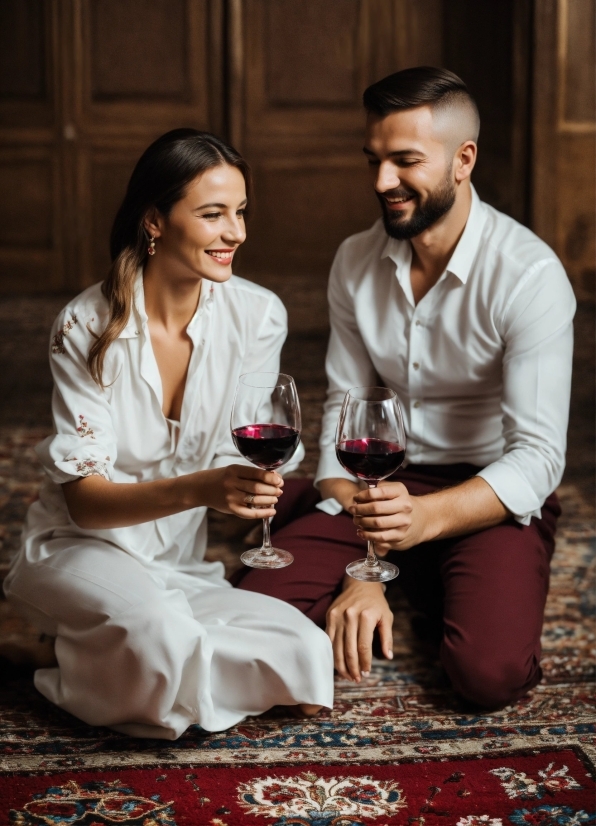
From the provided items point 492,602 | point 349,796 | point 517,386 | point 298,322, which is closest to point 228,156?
point 517,386

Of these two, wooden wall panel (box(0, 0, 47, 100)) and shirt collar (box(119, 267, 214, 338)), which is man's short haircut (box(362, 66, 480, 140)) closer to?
shirt collar (box(119, 267, 214, 338))

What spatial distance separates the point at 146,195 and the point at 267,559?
803mm

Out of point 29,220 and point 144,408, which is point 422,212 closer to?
point 144,408

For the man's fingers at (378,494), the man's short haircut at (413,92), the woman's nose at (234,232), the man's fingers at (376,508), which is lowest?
the man's fingers at (376,508)

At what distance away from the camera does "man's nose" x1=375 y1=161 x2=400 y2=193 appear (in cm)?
209

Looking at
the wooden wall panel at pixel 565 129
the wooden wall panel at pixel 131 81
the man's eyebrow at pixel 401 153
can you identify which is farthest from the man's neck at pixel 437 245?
the wooden wall panel at pixel 131 81

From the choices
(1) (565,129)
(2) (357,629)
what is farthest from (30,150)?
(2) (357,629)

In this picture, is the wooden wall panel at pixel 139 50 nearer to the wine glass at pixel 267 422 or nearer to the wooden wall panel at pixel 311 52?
the wooden wall panel at pixel 311 52

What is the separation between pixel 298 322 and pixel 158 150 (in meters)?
3.60

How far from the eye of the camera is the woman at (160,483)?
71.0 inches

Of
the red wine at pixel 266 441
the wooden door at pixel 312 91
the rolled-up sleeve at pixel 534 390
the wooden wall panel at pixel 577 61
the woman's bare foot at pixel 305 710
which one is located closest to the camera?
the red wine at pixel 266 441

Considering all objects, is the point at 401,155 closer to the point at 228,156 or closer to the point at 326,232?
the point at 228,156

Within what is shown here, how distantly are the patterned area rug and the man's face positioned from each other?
997 mm

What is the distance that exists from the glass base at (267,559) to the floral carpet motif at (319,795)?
1.27 ft
